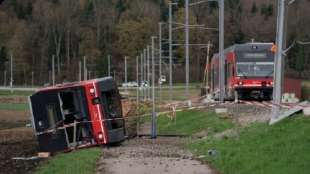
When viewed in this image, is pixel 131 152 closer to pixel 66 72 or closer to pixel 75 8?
pixel 66 72

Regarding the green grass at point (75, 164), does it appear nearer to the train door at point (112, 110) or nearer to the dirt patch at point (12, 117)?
the train door at point (112, 110)

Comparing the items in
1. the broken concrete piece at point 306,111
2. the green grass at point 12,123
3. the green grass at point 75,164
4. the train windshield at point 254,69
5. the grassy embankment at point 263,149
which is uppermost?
the train windshield at point 254,69

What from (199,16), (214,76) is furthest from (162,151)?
(199,16)

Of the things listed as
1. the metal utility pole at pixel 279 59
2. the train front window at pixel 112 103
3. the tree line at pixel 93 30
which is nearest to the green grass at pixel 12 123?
the train front window at pixel 112 103

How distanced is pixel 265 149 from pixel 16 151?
42.4 ft

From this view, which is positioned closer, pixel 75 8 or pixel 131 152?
pixel 131 152

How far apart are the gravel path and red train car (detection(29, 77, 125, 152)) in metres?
0.90

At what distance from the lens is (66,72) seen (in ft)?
437

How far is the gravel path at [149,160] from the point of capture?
17641 mm

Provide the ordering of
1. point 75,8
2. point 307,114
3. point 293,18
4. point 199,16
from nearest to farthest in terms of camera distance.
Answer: point 307,114, point 293,18, point 199,16, point 75,8

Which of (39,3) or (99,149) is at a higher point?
(39,3)

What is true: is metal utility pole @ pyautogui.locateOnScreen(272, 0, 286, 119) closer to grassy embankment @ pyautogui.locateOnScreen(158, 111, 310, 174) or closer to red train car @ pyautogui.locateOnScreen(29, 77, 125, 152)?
grassy embankment @ pyautogui.locateOnScreen(158, 111, 310, 174)

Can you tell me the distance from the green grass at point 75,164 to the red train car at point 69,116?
1848mm

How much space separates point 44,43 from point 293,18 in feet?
278
